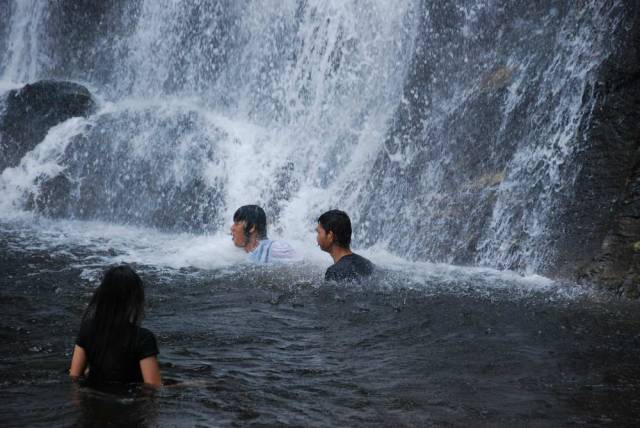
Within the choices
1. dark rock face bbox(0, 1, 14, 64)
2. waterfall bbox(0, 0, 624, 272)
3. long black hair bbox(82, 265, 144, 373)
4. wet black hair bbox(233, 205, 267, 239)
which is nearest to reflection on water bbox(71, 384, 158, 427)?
long black hair bbox(82, 265, 144, 373)

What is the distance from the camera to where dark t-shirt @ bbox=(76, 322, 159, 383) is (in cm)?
423

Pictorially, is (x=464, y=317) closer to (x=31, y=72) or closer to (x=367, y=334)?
(x=367, y=334)

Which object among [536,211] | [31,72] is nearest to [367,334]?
[536,211]

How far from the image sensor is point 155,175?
15492 millimetres

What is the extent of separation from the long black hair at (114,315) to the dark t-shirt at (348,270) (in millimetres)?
3050

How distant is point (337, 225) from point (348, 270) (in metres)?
0.48

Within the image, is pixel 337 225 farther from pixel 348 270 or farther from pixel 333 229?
pixel 348 270

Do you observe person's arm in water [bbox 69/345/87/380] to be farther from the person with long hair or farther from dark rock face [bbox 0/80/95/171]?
dark rock face [bbox 0/80/95/171]

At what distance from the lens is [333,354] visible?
5.50 metres

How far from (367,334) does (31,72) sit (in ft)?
62.4

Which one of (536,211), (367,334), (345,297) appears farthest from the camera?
(536,211)

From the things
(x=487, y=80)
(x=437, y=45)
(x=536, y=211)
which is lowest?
(x=536, y=211)

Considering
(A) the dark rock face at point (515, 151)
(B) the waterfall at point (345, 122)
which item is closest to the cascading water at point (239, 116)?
(B) the waterfall at point (345, 122)

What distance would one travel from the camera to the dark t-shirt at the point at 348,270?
7.01 meters
